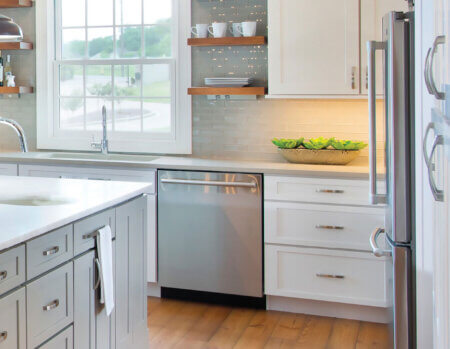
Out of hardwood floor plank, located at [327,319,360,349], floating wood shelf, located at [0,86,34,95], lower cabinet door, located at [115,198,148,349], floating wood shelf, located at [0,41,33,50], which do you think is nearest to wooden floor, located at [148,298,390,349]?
hardwood floor plank, located at [327,319,360,349]

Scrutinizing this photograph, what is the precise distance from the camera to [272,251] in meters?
3.92

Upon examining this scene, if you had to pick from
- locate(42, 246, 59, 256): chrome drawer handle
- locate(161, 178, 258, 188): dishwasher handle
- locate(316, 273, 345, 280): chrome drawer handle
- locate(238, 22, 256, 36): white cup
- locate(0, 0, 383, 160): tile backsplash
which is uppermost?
locate(238, 22, 256, 36): white cup

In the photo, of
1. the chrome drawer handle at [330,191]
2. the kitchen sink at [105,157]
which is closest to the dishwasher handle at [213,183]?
the chrome drawer handle at [330,191]

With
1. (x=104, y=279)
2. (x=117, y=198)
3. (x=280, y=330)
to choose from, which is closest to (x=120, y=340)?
(x=104, y=279)

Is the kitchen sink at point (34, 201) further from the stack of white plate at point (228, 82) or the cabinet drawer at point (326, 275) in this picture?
the stack of white plate at point (228, 82)

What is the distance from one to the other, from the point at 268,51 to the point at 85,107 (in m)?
1.74

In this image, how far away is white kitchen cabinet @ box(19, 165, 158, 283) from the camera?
163 inches

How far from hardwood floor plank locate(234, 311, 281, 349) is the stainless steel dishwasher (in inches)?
6.0

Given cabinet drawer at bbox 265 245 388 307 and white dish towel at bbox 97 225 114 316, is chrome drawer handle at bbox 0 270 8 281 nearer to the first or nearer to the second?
white dish towel at bbox 97 225 114 316

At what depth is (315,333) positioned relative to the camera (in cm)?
366

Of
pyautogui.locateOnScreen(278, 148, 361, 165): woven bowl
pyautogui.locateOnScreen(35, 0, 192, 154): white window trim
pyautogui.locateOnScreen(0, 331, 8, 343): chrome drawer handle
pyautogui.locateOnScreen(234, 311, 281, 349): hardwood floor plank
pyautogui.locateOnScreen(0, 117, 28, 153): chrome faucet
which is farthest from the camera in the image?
pyautogui.locateOnScreen(35, 0, 192, 154): white window trim

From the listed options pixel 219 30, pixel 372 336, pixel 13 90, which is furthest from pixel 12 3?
pixel 372 336

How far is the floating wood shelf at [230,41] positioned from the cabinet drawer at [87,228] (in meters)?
1.95

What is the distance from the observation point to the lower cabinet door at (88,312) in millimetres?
2471
